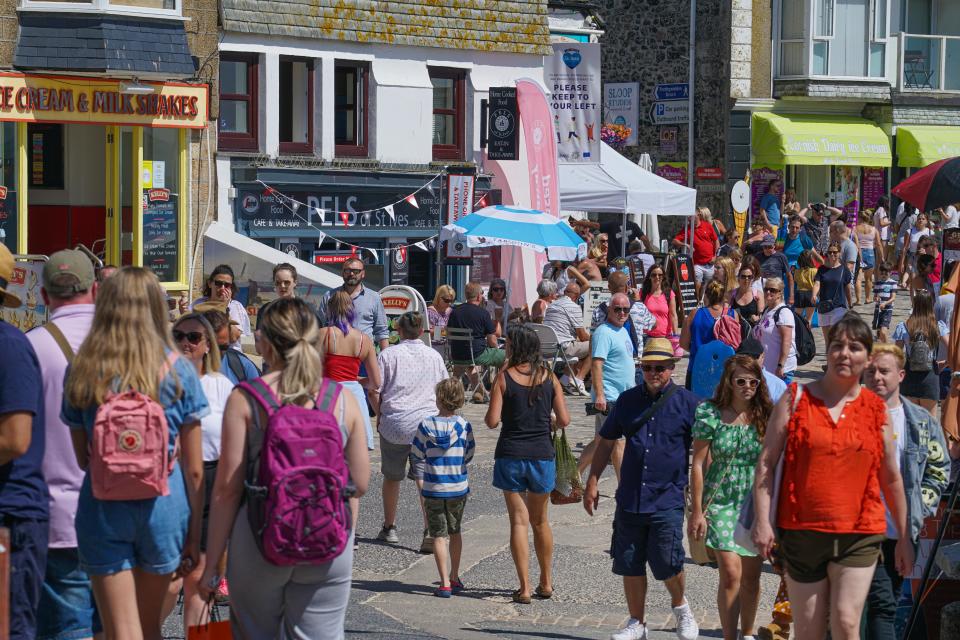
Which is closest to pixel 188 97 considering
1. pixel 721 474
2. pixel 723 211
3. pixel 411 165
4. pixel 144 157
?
pixel 144 157

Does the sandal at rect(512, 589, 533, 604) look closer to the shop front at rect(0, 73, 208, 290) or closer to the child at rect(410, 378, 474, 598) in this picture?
the child at rect(410, 378, 474, 598)

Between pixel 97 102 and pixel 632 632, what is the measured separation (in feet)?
43.0

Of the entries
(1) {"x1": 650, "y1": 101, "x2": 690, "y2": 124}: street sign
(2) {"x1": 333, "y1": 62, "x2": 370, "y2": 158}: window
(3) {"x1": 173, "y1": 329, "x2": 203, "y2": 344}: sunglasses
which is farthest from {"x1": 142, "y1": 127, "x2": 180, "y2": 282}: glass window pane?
(1) {"x1": 650, "y1": 101, "x2": 690, "y2": 124}: street sign

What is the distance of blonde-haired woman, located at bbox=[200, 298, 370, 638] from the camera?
5.23m

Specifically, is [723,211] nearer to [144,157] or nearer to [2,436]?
[144,157]

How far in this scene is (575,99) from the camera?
23328 millimetres

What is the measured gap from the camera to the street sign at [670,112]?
36.2 meters

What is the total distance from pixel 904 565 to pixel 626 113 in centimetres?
3108

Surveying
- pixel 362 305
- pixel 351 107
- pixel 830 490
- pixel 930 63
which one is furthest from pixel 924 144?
pixel 830 490

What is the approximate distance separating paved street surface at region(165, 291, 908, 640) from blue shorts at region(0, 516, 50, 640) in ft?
7.84

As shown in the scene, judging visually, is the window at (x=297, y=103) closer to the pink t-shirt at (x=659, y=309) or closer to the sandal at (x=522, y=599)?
the pink t-shirt at (x=659, y=309)

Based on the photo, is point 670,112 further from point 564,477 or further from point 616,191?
point 564,477

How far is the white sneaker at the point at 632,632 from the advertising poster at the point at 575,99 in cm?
1577

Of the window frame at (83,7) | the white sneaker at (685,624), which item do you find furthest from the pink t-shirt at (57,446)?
the window frame at (83,7)
